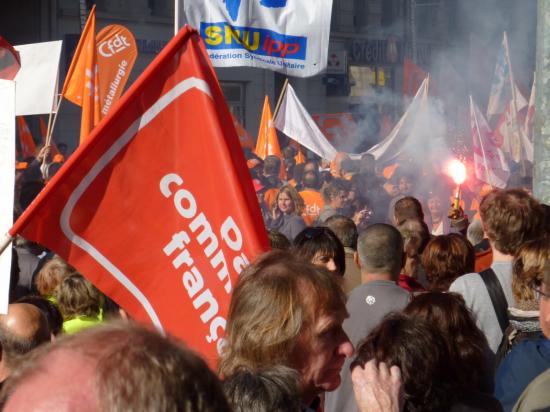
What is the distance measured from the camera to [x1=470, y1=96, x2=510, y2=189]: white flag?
12.4 m

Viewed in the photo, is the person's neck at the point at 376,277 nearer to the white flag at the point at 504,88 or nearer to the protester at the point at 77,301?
the protester at the point at 77,301

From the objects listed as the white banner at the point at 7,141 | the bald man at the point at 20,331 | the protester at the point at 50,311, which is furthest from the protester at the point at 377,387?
the protester at the point at 50,311

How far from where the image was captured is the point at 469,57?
37.9 m

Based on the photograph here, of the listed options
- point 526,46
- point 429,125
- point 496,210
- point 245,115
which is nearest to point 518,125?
point 429,125

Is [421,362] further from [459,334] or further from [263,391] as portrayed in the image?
[263,391]

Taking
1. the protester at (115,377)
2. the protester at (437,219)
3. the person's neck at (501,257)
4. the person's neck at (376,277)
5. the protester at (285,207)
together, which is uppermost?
the protester at (115,377)

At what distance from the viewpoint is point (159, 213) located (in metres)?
3.39

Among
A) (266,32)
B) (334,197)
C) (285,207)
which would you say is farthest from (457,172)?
(266,32)

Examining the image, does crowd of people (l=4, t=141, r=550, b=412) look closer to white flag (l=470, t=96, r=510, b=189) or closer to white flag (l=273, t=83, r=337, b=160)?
white flag (l=470, t=96, r=510, b=189)

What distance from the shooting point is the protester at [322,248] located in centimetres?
532

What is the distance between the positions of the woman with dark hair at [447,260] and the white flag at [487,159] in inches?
278

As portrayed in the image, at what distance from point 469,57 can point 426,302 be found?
35.6 meters

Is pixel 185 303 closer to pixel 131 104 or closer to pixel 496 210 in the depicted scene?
pixel 131 104

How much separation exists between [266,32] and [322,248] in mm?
3114
